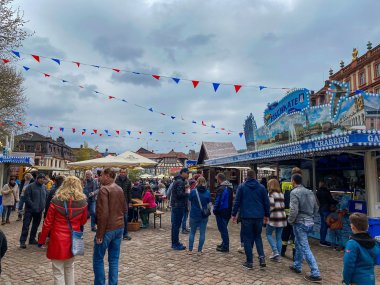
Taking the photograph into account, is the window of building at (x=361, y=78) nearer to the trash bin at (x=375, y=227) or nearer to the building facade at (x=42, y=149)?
the trash bin at (x=375, y=227)

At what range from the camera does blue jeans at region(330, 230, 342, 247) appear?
6.83 metres

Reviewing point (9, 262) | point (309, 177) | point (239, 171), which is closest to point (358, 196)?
point (309, 177)

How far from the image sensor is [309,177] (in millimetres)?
12320

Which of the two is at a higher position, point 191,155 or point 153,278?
point 191,155

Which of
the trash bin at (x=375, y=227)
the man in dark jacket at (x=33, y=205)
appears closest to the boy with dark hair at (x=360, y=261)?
the trash bin at (x=375, y=227)

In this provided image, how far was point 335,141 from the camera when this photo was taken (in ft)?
19.7

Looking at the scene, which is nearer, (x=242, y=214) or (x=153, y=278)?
(x=153, y=278)

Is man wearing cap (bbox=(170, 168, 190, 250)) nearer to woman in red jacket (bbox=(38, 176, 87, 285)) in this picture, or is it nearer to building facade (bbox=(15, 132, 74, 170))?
woman in red jacket (bbox=(38, 176, 87, 285))

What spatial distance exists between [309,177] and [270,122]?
290cm

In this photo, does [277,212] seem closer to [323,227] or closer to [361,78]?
[323,227]

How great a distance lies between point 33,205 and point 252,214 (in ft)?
16.2

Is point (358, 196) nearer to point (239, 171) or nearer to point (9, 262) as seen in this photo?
point (9, 262)

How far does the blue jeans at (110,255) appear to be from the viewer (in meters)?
3.79

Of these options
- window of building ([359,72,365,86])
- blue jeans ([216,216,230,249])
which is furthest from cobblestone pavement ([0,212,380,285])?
window of building ([359,72,365,86])
